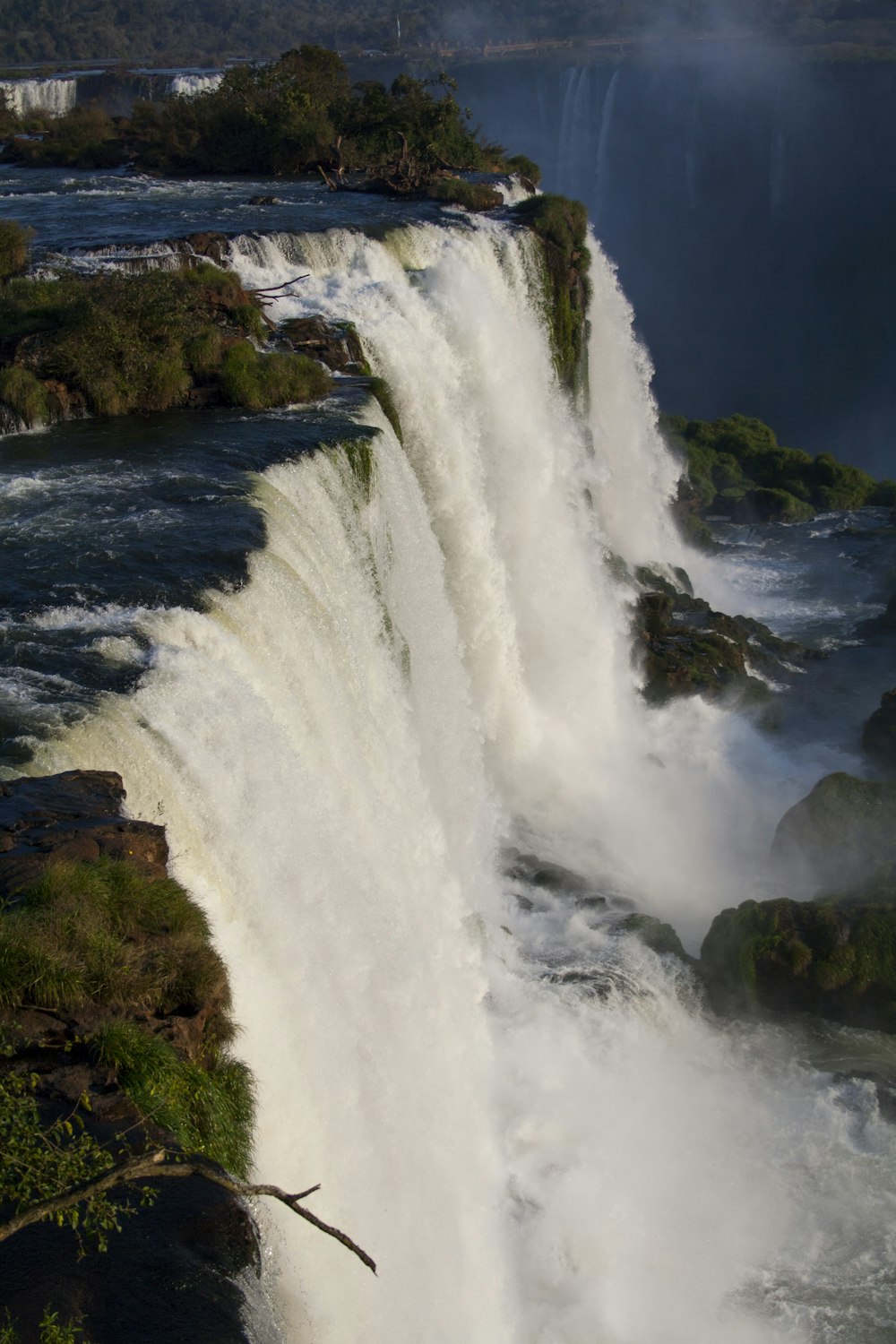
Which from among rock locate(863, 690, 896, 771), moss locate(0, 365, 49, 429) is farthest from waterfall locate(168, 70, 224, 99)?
rock locate(863, 690, 896, 771)

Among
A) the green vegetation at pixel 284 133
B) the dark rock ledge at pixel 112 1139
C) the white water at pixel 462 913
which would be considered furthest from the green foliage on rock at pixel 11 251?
the dark rock ledge at pixel 112 1139

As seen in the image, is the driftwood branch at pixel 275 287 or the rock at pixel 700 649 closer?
the driftwood branch at pixel 275 287

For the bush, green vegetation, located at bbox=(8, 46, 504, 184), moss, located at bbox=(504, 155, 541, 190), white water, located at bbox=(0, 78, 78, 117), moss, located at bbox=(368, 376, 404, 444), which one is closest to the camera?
the bush

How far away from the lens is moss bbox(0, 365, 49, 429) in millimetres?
13805

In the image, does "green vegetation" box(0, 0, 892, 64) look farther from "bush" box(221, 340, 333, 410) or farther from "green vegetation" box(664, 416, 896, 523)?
"bush" box(221, 340, 333, 410)

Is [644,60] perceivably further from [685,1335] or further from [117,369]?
[685,1335]

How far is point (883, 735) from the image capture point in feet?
59.3

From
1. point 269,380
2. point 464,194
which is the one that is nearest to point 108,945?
point 269,380

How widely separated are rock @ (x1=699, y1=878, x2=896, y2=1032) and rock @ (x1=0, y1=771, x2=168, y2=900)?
7108 millimetres

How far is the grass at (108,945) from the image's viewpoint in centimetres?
549

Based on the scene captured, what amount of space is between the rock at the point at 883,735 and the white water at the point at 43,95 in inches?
1319

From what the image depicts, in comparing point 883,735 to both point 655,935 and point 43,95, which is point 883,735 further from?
point 43,95

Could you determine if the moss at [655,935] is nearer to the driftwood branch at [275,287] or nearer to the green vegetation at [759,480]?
the driftwood branch at [275,287]

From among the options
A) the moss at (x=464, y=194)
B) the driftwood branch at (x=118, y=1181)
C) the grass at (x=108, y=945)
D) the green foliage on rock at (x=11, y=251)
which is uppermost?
the moss at (x=464, y=194)
